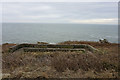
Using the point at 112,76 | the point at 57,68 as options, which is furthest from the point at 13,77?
the point at 112,76

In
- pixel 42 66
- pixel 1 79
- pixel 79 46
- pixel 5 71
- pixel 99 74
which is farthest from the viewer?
pixel 79 46

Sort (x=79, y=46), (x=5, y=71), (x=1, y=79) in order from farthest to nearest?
1. (x=79, y=46)
2. (x=5, y=71)
3. (x=1, y=79)

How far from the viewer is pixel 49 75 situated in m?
3.26

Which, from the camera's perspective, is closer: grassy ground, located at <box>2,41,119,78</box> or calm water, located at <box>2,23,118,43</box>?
grassy ground, located at <box>2,41,119,78</box>

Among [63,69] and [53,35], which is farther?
[53,35]

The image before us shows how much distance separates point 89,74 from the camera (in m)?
3.29

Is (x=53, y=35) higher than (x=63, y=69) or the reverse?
the reverse

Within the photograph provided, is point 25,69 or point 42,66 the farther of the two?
point 42,66

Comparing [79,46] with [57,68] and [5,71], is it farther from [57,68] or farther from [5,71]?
[5,71]

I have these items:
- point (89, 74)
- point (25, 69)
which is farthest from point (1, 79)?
point (89, 74)

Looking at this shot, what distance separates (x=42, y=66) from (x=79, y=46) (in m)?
4.05

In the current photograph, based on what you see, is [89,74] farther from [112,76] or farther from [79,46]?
[79,46]

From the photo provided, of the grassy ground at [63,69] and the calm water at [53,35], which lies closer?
the grassy ground at [63,69]

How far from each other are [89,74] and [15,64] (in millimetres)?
2626
